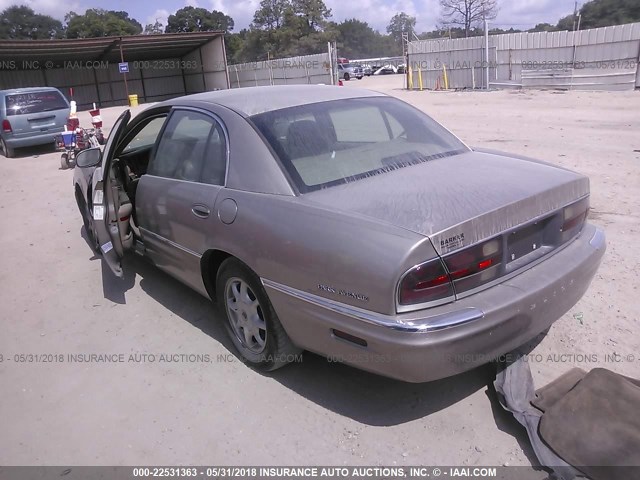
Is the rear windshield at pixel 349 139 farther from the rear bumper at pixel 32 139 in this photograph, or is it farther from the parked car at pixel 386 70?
the parked car at pixel 386 70

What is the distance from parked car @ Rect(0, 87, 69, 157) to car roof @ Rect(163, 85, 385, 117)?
38.9 feet

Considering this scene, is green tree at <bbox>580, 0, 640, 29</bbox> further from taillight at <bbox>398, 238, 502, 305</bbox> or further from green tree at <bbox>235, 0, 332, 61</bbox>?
taillight at <bbox>398, 238, 502, 305</bbox>

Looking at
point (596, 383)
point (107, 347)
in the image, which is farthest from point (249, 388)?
point (596, 383)

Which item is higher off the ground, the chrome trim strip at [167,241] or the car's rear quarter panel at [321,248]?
the car's rear quarter panel at [321,248]

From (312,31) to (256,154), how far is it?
7887 centimetres

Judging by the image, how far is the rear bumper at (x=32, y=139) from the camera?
541 inches

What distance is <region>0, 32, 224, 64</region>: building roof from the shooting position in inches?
1031

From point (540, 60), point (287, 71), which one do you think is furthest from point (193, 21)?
point (540, 60)

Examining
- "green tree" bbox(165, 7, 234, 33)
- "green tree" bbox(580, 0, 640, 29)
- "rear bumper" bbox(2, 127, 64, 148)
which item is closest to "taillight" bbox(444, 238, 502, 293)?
"rear bumper" bbox(2, 127, 64, 148)

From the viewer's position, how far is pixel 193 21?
93750mm

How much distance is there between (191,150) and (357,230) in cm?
183

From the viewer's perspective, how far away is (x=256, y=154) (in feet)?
10.1

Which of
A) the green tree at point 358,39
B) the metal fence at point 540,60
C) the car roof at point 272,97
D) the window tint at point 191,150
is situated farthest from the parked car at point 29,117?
the green tree at point 358,39

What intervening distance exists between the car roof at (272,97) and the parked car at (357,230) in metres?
0.02
